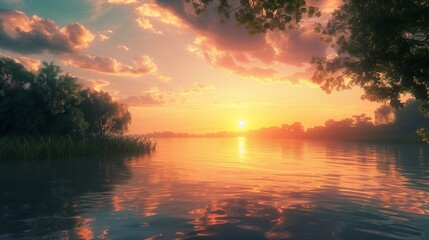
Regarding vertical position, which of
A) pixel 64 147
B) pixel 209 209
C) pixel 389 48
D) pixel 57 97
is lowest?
pixel 209 209

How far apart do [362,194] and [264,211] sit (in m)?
8.18

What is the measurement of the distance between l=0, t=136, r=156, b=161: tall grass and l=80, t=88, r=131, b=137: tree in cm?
2307

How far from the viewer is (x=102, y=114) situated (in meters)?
Result: 81.6

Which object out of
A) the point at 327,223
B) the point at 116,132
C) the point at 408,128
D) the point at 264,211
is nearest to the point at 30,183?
the point at 264,211

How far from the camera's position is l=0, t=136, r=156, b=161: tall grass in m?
38.1

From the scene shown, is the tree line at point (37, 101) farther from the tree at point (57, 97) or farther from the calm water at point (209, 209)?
the calm water at point (209, 209)

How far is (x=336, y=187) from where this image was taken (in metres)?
21.8

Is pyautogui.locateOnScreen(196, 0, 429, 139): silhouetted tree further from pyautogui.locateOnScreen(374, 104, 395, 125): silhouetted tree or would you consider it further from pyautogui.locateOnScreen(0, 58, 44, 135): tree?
pyautogui.locateOnScreen(374, 104, 395, 125): silhouetted tree

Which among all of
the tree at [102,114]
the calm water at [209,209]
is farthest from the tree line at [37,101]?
the calm water at [209,209]

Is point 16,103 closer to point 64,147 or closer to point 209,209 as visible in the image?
point 64,147

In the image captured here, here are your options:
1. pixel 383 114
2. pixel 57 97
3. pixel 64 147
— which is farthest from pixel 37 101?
pixel 383 114

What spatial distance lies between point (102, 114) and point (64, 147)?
3949 centimetres

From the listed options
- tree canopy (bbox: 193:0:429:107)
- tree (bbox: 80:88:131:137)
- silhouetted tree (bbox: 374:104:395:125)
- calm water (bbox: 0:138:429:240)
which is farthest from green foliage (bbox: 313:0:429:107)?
silhouetted tree (bbox: 374:104:395:125)

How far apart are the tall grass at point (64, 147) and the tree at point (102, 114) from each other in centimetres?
2307
